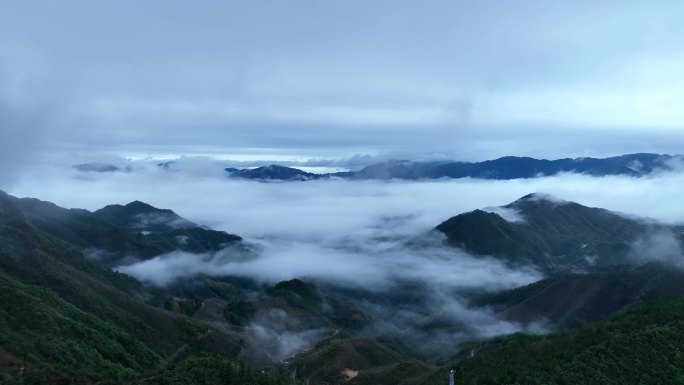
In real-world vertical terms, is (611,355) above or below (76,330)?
above

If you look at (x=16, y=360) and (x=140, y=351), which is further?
(x=140, y=351)

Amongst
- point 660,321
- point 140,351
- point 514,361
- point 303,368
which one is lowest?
point 303,368

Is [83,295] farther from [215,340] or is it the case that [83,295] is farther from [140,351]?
[215,340]

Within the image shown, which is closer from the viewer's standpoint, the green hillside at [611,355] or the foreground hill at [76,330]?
the foreground hill at [76,330]

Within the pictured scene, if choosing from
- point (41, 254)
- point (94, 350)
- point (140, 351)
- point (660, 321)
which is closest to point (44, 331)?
point (94, 350)

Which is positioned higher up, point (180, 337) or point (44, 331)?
point (44, 331)

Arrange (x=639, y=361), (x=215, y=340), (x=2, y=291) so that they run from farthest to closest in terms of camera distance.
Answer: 1. (x=215, y=340)
2. (x=2, y=291)
3. (x=639, y=361)

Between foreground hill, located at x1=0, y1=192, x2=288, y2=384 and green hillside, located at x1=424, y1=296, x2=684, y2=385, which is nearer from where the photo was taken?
Result: foreground hill, located at x1=0, y1=192, x2=288, y2=384

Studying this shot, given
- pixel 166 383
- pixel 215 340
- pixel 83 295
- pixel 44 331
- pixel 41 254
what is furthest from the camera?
pixel 215 340

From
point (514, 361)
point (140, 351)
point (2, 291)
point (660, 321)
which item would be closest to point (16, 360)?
point (2, 291)

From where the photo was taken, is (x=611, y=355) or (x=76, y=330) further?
(x=76, y=330)
